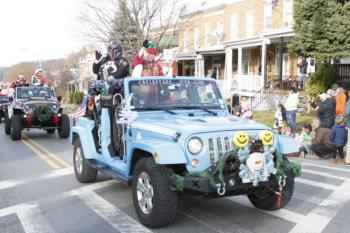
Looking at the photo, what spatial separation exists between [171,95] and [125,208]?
173 cm

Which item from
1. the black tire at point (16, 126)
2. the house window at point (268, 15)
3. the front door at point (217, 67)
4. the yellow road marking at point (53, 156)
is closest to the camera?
the yellow road marking at point (53, 156)

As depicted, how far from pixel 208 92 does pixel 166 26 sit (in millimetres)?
23533

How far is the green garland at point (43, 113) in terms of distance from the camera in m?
14.9

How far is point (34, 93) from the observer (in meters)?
16.4

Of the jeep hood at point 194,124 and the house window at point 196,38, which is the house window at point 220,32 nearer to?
the house window at point 196,38

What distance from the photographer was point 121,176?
250 inches

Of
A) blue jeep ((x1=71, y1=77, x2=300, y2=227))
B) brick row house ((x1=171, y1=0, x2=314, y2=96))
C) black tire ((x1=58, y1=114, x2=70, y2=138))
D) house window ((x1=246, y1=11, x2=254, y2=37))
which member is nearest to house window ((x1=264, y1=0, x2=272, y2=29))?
brick row house ((x1=171, y1=0, x2=314, y2=96))

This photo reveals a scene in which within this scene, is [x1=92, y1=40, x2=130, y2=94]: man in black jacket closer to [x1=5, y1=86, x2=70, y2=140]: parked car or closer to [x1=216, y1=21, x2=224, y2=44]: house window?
[x1=5, y1=86, x2=70, y2=140]: parked car

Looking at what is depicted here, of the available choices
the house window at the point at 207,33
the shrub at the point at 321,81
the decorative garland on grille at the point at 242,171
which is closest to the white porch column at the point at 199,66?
the house window at the point at 207,33

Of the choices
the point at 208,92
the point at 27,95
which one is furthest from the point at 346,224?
the point at 27,95

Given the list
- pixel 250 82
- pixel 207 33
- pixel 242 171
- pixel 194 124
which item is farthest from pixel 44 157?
pixel 207 33

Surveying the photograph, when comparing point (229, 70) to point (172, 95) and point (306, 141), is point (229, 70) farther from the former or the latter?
point (172, 95)

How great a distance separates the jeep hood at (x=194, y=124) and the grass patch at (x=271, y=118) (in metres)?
10.6

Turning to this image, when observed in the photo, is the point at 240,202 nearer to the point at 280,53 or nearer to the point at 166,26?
the point at 280,53
